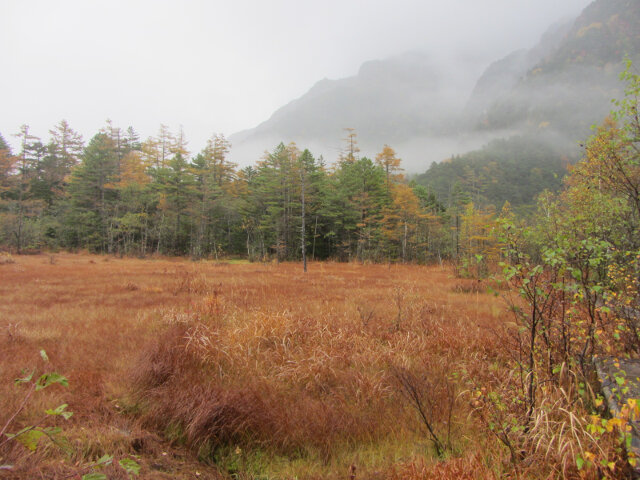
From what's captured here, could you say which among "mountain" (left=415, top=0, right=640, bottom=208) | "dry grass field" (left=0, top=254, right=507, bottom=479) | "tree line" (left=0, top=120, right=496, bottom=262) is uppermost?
"mountain" (left=415, top=0, right=640, bottom=208)

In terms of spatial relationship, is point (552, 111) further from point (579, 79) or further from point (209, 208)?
point (209, 208)

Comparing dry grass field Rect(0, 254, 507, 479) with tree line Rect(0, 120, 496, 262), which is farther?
tree line Rect(0, 120, 496, 262)

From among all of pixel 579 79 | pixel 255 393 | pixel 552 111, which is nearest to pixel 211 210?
pixel 255 393

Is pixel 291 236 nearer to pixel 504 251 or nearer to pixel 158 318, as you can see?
pixel 158 318

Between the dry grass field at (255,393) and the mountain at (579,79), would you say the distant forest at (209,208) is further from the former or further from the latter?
the mountain at (579,79)

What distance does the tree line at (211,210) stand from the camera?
29.9 metres

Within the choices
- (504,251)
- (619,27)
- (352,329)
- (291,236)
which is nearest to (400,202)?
(291,236)

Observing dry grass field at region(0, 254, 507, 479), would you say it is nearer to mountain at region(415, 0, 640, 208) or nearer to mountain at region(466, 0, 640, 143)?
mountain at region(415, 0, 640, 208)

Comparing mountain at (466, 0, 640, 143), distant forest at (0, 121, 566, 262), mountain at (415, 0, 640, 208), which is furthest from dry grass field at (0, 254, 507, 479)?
mountain at (466, 0, 640, 143)

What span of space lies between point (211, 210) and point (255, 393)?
3290cm

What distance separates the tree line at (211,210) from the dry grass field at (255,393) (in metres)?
22.8

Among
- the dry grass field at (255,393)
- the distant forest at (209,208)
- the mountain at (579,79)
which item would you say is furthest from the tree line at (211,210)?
the mountain at (579,79)

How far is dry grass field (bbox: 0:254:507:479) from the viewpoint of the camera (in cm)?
246

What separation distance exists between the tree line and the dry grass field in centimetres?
2280
